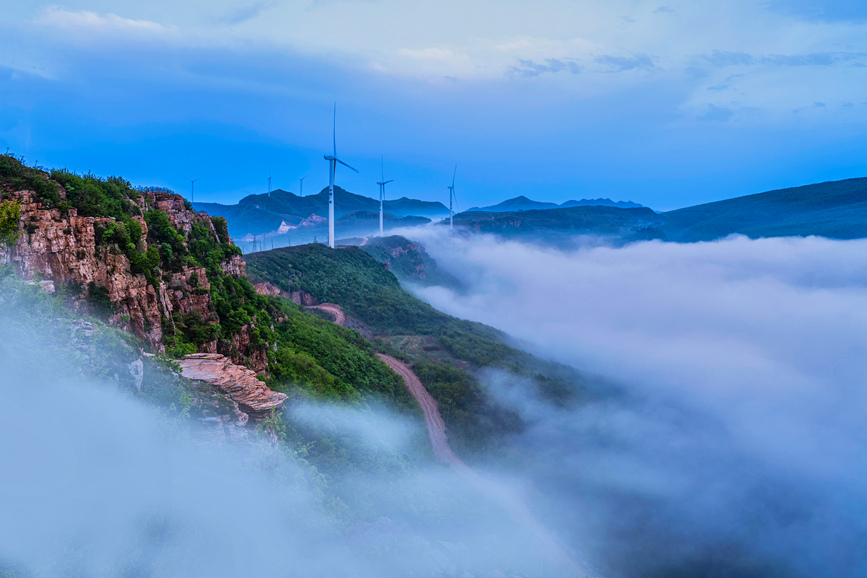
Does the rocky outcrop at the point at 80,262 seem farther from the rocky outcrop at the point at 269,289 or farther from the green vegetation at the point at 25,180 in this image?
the rocky outcrop at the point at 269,289

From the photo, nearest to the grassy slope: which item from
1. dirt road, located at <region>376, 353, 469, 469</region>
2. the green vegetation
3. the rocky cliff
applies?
dirt road, located at <region>376, 353, 469, 469</region>

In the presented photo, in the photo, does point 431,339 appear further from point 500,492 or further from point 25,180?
point 25,180

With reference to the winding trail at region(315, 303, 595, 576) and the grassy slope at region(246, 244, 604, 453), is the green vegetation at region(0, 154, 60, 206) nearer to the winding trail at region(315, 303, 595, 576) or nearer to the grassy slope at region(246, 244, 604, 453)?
the winding trail at region(315, 303, 595, 576)

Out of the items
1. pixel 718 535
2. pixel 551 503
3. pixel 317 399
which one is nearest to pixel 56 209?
pixel 317 399

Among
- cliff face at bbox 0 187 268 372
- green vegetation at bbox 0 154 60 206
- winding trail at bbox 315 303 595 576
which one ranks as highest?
green vegetation at bbox 0 154 60 206

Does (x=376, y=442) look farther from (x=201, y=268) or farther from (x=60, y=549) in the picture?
(x=60, y=549)

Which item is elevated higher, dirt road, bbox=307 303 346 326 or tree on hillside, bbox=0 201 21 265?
tree on hillside, bbox=0 201 21 265

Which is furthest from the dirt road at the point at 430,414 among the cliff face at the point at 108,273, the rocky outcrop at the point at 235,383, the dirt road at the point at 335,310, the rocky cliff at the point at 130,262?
the rocky outcrop at the point at 235,383
